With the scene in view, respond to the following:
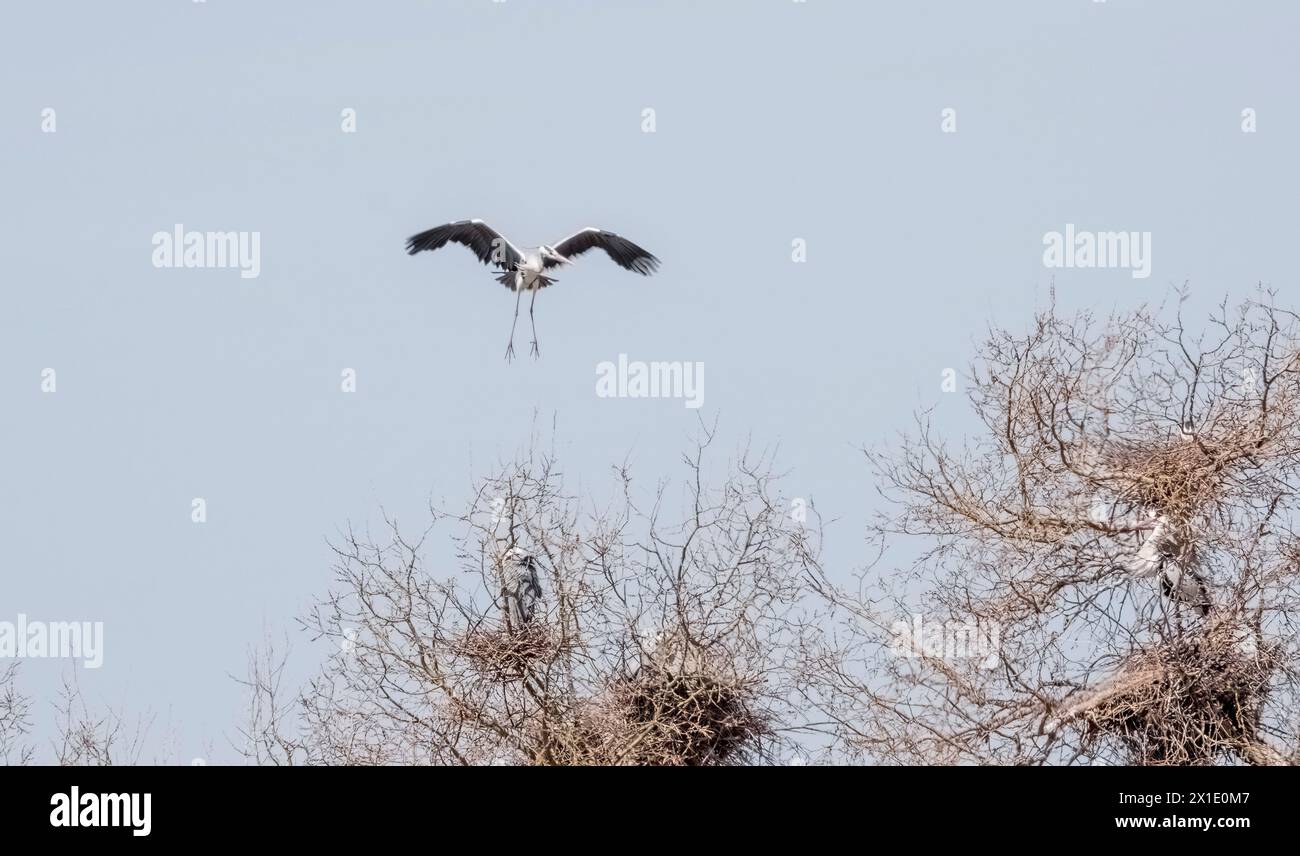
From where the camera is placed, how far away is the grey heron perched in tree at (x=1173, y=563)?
15680 mm

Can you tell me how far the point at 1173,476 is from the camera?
1574cm

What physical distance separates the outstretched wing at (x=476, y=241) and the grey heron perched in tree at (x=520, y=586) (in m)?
7.15

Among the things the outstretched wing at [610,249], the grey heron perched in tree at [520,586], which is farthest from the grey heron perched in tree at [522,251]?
the grey heron perched in tree at [520,586]

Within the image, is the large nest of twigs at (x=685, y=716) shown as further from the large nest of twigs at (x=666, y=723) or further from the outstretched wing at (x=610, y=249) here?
the outstretched wing at (x=610, y=249)

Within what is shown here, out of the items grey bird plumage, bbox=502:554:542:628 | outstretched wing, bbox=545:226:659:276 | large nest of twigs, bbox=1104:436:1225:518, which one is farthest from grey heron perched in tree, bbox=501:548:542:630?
outstretched wing, bbox=545:226:659:276

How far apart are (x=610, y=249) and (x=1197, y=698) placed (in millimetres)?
10146

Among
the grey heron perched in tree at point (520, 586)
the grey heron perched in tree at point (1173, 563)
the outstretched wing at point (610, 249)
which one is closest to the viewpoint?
the grey heron perched in tree at point (1173, 563)

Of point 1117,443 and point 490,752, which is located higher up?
point 1117,443

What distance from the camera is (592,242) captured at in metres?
22.8
